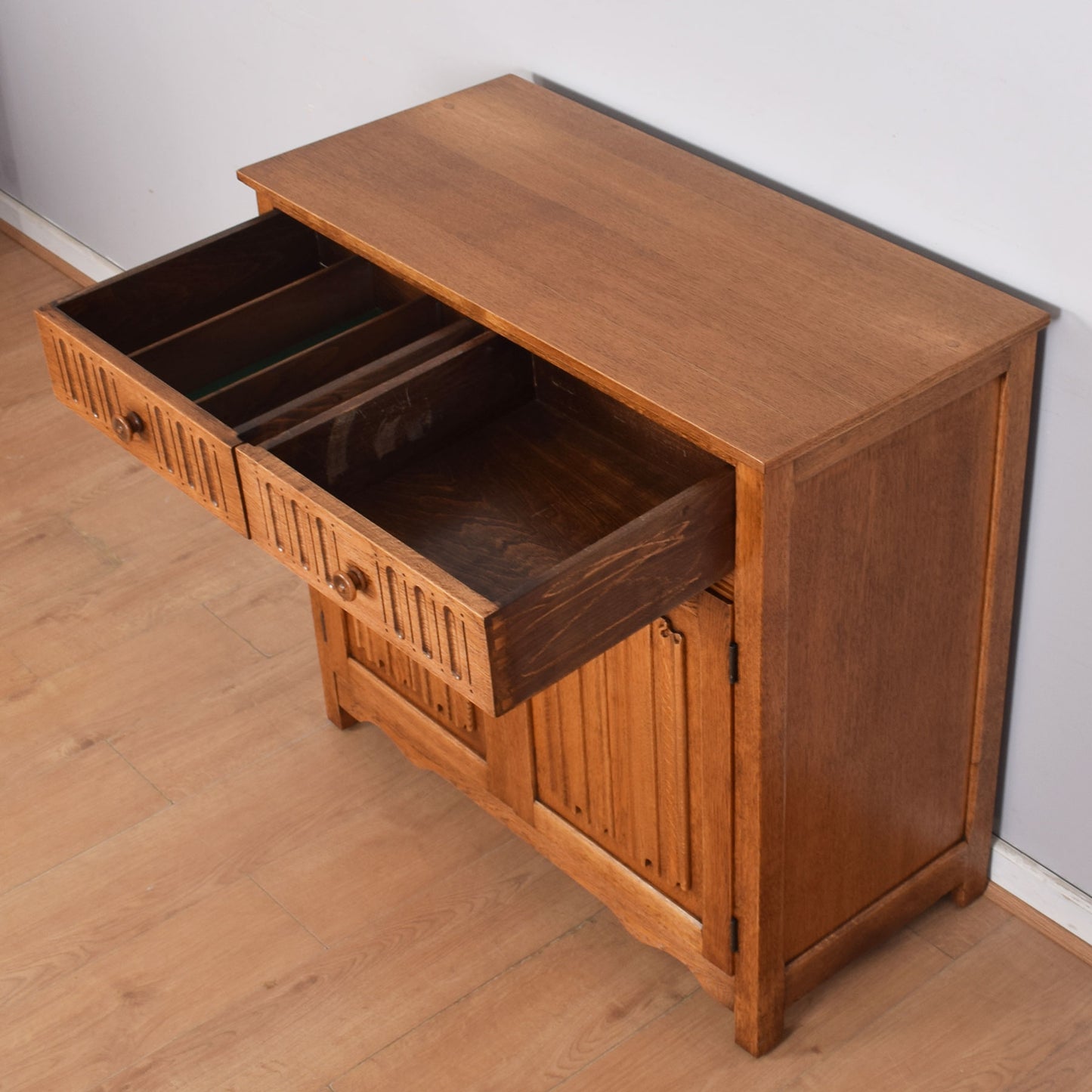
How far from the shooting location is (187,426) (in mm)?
1541

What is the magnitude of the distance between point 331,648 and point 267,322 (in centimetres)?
57

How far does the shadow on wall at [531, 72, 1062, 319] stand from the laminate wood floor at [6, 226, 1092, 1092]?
81 centimetres

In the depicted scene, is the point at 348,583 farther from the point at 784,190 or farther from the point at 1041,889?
the point at 1041,889

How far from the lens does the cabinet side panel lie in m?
1.48

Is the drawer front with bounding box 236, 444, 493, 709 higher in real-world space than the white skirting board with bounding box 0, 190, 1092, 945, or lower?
higher

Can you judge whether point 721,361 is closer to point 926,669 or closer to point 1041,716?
point 926,669

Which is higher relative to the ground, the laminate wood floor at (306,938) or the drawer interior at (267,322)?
the drawer interior at (267,322)

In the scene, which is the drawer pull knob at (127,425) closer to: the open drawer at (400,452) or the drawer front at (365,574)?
the open drawer at (400,452)

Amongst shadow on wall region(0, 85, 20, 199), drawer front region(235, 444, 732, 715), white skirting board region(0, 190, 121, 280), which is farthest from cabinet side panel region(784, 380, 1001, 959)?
shadow on wall region(0, 85, 20, 199)

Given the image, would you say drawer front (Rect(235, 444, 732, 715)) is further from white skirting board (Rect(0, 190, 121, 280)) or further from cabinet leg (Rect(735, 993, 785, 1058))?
white skirting board (Rect(0, 190, 121, 280))

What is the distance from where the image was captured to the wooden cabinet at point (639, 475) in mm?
1396

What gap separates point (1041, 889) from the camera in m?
1.90

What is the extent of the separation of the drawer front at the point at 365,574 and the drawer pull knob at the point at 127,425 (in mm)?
175

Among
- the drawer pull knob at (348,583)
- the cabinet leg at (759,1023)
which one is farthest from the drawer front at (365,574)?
the cabinet leg at (759,1023)
